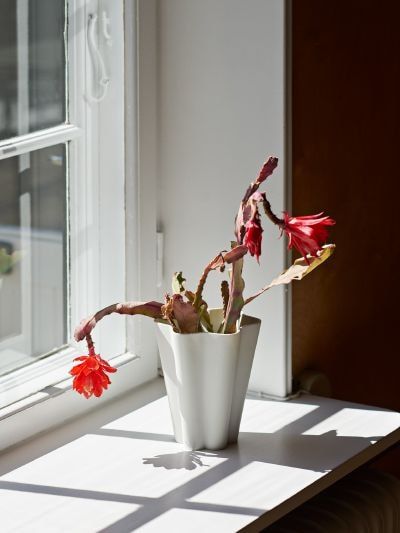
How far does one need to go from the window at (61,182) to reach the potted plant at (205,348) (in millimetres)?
234

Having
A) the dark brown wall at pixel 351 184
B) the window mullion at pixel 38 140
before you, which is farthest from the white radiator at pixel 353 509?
the window mullion at pixel 38 140

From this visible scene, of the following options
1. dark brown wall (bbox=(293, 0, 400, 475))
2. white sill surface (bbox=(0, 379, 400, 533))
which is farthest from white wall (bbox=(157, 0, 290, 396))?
white sill surface (bbox=(0, 379, 400, 533))

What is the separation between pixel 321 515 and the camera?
164 centimetres

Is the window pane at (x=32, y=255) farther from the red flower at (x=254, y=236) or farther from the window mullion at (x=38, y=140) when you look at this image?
the red flower at (x=254, y=236)

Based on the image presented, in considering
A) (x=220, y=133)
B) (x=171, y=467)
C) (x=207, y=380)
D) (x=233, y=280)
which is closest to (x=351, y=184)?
(x=220, y=133)

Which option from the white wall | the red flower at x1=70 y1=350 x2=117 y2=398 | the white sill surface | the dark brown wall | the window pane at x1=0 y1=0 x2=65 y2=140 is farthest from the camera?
the dark brown wall

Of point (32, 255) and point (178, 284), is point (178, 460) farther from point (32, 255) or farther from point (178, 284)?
point (32, 255)

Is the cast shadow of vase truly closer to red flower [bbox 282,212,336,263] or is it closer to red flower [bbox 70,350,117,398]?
red flower [bbox 70,350,117,398]

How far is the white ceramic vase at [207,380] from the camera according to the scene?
4.82 ft

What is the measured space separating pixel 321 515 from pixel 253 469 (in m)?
0.24

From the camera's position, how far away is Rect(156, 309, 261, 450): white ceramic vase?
1.47m

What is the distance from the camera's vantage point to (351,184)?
6.49 ft

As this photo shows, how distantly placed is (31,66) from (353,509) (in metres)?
0.98

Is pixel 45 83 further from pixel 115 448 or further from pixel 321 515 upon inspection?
pixel 321 515
